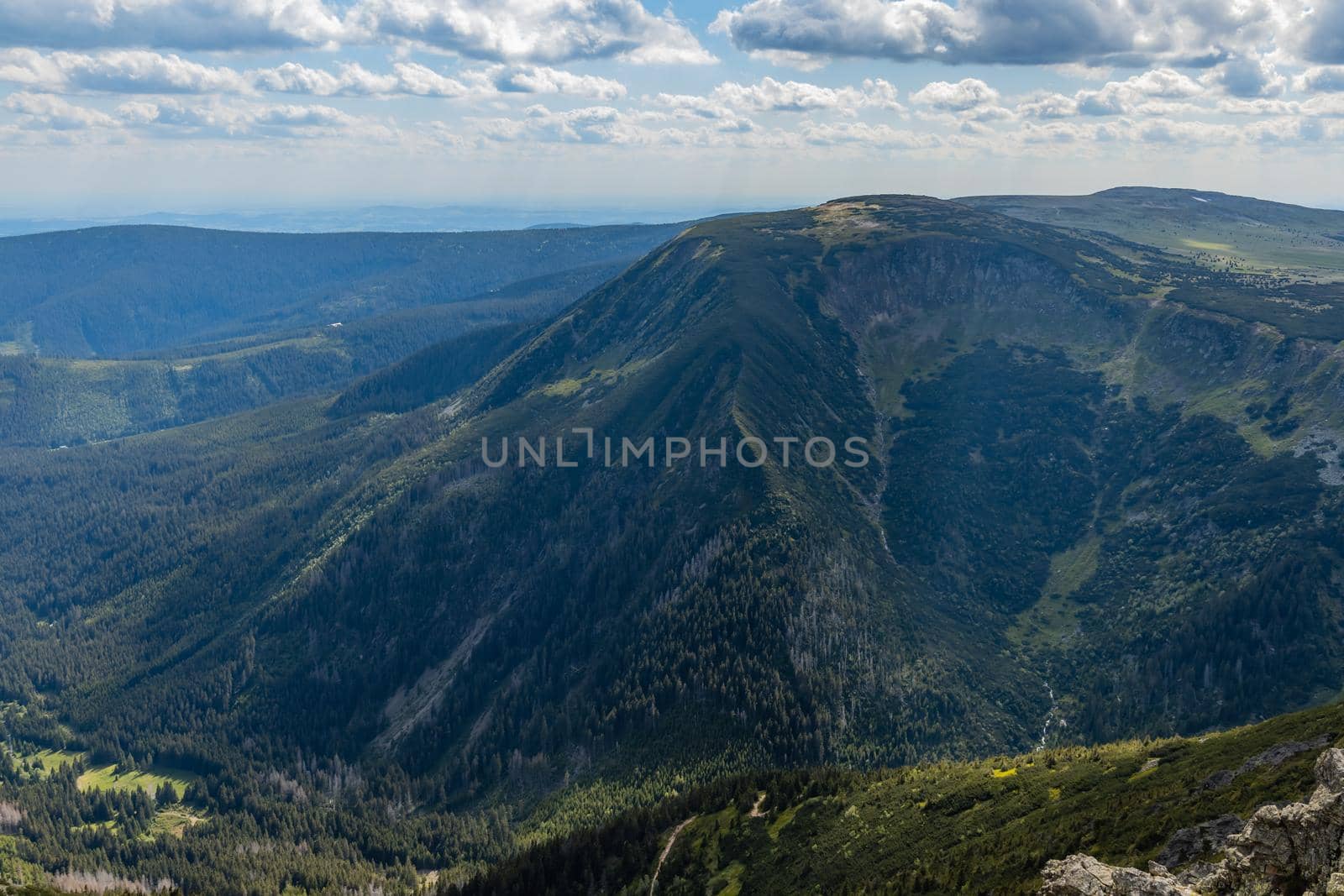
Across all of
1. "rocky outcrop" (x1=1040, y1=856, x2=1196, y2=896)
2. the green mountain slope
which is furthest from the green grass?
"rocky outcrop" (x1=1040, y1=856, x2=1196, y2=896)

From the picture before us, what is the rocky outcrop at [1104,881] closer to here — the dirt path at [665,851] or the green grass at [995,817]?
the green grass at [995,817]

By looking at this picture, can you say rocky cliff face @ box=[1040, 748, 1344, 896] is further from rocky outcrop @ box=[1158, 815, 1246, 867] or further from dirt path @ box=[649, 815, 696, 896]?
dirt path @ box=[649, 815, 696, 896]

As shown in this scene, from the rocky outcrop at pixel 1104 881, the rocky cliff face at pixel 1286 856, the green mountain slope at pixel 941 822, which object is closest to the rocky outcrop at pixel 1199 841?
the green mountain slope at pixel 941 822

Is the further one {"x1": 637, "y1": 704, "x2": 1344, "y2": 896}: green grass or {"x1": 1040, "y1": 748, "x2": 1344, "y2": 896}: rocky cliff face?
{"x1": 637, "y1": 704, "x2": 1344, "y2": 896}: green grass

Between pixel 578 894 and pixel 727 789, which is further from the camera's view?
pixel 727 789

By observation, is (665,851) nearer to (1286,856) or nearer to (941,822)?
(941,822)

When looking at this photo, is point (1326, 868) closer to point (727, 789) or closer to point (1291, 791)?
point (1291, 791)

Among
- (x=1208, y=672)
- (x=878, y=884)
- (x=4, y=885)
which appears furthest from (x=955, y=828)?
(x=4, y=885)
